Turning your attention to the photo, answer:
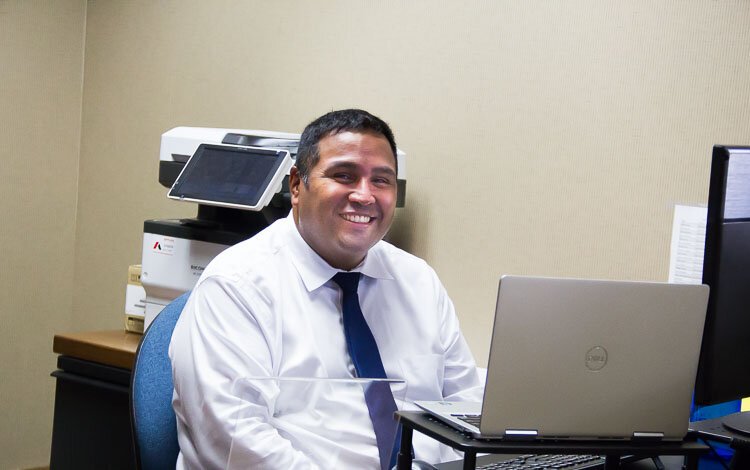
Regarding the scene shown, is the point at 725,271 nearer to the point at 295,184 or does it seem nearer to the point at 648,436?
the point at 648,436

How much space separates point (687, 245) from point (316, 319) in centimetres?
86

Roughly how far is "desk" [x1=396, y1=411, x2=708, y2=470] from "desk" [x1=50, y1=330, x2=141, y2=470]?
57.6 inches

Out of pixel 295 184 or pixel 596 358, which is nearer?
pixel 596 358

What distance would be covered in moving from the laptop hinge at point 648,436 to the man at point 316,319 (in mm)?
349

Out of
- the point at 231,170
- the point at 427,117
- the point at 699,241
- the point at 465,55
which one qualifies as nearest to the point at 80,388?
the point at 231,170

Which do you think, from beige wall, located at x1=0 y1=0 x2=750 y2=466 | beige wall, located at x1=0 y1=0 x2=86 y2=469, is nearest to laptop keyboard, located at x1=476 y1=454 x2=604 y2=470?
beige wall, located at x1=0 y1=0 x2=750 y2=466

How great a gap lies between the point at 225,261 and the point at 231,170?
0.75 m

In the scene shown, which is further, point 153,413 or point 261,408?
point 153,413

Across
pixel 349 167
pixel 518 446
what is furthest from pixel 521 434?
pixel 349 167

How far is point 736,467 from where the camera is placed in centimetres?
141

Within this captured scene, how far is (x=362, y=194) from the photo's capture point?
73.8 inches

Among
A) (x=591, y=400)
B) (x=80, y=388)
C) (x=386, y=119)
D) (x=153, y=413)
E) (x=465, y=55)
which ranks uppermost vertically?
(x=465, y=55)

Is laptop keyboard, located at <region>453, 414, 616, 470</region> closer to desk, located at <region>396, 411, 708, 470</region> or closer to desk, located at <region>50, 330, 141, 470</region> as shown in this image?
desk, located at <region>396, 411, 708, 470</region>

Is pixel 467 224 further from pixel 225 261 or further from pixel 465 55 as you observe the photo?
pixel 225 261
